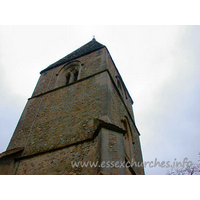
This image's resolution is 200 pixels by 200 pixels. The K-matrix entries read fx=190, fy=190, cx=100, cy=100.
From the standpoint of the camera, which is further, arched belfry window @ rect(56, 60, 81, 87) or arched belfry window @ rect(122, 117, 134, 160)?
arched belfry window @ rect(56, 60, 81, 87)

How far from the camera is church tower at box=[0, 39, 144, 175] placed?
4711mm

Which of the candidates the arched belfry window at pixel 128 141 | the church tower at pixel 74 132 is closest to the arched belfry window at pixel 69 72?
the church tower at pixel 74 132

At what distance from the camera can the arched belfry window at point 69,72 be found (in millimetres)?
10305

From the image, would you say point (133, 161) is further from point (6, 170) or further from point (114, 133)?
point (6, 170)

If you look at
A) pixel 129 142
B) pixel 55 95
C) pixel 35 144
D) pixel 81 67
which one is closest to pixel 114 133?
pixel 35 144

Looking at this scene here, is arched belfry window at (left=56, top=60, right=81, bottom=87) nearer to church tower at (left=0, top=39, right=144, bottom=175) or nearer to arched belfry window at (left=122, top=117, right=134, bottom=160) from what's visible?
church tower at (left=0, top=39, right=144, bottom=175)

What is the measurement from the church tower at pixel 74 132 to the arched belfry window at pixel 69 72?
0.37ft

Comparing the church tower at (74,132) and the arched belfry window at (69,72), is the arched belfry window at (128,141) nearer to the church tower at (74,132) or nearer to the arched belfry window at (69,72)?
the church tower at (74,132)

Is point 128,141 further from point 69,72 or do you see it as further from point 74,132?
point 69,72

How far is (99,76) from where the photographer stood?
8.23 m

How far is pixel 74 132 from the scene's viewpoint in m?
6.07

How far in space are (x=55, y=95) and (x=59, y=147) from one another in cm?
357

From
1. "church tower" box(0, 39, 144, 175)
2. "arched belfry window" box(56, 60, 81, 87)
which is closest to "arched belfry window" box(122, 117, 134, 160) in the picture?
"church tower" box(0, 39, 144, 175)

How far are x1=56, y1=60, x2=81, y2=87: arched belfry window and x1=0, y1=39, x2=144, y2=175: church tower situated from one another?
0.11 meters
